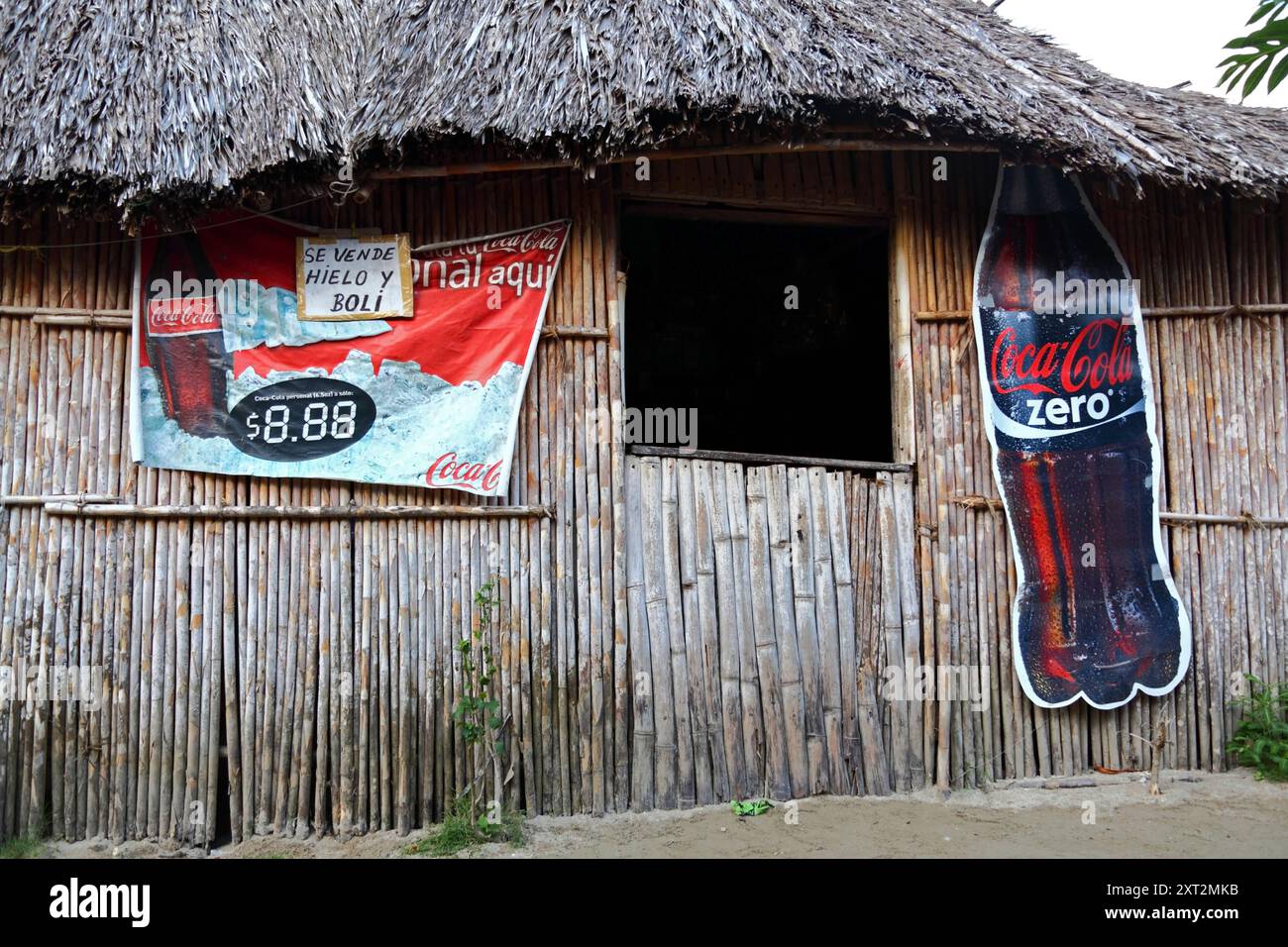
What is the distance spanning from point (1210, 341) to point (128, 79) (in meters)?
6.52

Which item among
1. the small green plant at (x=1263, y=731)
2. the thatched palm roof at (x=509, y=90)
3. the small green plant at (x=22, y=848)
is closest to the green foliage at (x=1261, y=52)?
the thatched palm roof at (x=509, y=90)

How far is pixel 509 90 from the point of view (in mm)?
5113

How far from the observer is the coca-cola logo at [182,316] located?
5281 mm

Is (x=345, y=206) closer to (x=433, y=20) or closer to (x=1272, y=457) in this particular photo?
(x=433, y=20)

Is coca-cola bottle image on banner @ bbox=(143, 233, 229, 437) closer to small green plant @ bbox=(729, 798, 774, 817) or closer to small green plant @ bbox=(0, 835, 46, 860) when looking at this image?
small green plant @ bbox=(0, 835, 46, 860)

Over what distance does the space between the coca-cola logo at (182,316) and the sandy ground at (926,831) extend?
9.11 ft

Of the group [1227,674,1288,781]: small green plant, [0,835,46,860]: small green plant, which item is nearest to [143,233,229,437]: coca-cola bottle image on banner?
[0,835,46,860]: small green plant

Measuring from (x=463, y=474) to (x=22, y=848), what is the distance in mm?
2935

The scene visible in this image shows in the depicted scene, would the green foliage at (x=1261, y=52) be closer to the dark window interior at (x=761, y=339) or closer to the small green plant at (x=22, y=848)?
the dark window interior at (x=761, y=339)

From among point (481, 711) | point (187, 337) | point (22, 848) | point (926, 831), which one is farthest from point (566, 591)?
point (22, 848)

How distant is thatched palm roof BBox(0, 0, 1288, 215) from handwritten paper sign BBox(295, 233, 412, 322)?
0.50 m

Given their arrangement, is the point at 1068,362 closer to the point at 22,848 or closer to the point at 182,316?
the point at 182,316

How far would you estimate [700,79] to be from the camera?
504cm

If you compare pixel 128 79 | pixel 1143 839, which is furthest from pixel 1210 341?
pixel 128 79
